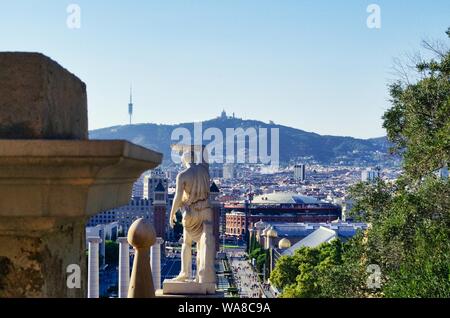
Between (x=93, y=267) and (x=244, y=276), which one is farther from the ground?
(x=93, y=267)

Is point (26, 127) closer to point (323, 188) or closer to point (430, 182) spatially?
point (430, 182)

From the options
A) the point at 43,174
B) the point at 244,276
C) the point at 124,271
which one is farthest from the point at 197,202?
the point at 244,276

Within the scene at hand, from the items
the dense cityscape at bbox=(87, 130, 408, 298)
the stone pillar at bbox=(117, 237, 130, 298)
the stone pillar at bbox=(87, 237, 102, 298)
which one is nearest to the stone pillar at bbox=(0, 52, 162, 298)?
the stone pillar at bbox=(117, 237, 130, 298)

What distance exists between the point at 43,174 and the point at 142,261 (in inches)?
53.0

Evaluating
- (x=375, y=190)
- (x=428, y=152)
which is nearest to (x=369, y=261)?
(x=375, y=190)

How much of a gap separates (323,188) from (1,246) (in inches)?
6681

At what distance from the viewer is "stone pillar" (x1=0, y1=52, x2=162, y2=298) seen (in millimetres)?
1849

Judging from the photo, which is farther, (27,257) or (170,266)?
(170,266)

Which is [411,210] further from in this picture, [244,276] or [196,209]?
[244,276]

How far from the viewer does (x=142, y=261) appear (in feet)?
10.3

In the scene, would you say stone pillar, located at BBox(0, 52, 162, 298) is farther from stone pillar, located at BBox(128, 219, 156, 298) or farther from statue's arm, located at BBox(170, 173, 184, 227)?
statue's arm, located at BBox(170, 173, 184, 227)

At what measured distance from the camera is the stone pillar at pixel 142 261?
3.11 m

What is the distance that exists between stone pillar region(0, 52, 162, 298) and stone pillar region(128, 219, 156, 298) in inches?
35.4
